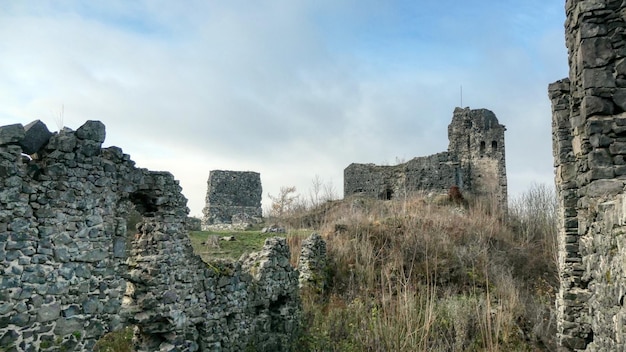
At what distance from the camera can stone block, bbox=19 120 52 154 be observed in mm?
5016

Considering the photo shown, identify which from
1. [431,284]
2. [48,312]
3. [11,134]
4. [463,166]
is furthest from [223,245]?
[463,166]

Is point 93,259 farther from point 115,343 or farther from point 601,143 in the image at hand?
point 601,143

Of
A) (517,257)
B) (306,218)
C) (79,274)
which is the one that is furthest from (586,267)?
(306,218)

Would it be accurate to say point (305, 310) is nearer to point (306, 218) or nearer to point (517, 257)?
point (517, 257)

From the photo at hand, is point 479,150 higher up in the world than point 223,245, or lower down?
higher up

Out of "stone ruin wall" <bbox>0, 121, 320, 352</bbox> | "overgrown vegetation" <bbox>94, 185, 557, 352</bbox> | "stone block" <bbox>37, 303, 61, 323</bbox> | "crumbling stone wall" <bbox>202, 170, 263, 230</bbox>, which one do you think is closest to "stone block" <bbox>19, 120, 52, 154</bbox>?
"stone ruin wall" <bbox>0, 121, 320, 352</bbox>

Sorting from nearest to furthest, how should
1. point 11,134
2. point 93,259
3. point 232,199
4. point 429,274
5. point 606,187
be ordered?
point 606,187 < point 11,134 < point 93,259 < point 429,274 < point 232,199

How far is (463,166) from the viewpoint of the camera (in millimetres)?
23750

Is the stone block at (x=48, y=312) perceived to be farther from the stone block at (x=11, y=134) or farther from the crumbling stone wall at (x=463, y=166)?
the crumbling stone wall at (x=463, y=166)

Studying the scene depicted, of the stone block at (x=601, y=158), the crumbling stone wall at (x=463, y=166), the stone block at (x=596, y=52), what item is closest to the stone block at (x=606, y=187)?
the stone block at (x=601, y=158)

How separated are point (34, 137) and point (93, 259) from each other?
Result: 4.68 ft

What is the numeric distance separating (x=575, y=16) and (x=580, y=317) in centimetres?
428

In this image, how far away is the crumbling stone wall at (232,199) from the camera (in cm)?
2067

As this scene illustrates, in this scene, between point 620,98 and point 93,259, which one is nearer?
point 620,98
